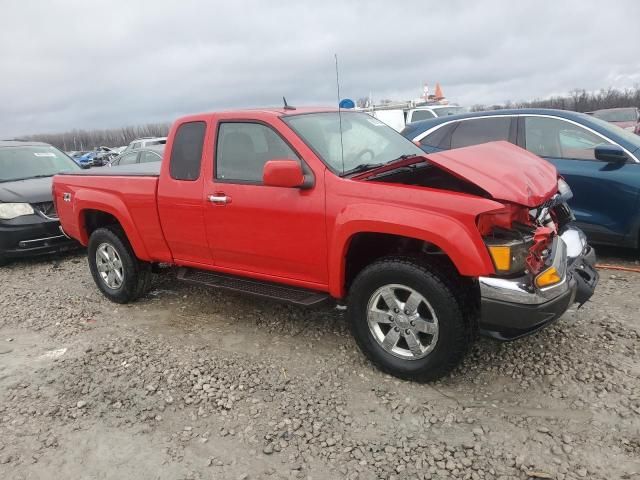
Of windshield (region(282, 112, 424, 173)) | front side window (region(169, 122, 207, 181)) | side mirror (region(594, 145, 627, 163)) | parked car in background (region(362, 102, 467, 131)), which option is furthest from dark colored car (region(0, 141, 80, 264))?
parked car in background (region(362, 102, 467, 131))

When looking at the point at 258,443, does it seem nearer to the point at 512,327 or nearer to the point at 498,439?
the point at 498,439

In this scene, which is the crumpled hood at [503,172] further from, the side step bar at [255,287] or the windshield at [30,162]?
the windshield at [30,162]

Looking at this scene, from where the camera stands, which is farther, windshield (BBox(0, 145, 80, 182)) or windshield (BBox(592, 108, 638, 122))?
windshield (BBox(592, 108, 638, 122))

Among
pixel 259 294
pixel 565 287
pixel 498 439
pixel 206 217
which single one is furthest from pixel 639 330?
pixel 206 217

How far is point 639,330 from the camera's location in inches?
155

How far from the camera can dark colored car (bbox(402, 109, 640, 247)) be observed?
519cm

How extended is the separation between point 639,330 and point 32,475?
168 inches

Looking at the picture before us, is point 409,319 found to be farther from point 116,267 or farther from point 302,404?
point 116,267

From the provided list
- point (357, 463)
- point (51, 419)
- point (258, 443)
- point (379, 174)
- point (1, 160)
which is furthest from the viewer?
point (1, 160)

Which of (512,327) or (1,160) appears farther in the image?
(1,160)

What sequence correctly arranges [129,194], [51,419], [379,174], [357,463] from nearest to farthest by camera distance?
[357,463]
[51,419]
[379,174]
[129,194]

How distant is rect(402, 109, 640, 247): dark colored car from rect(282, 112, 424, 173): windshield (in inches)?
80.6

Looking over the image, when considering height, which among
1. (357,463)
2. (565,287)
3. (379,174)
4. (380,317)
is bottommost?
(357,463)

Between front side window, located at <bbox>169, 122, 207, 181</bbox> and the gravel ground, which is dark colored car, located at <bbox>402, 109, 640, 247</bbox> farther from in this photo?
front side window, located at <bbox>169, 122, 207, 181</bbox>
